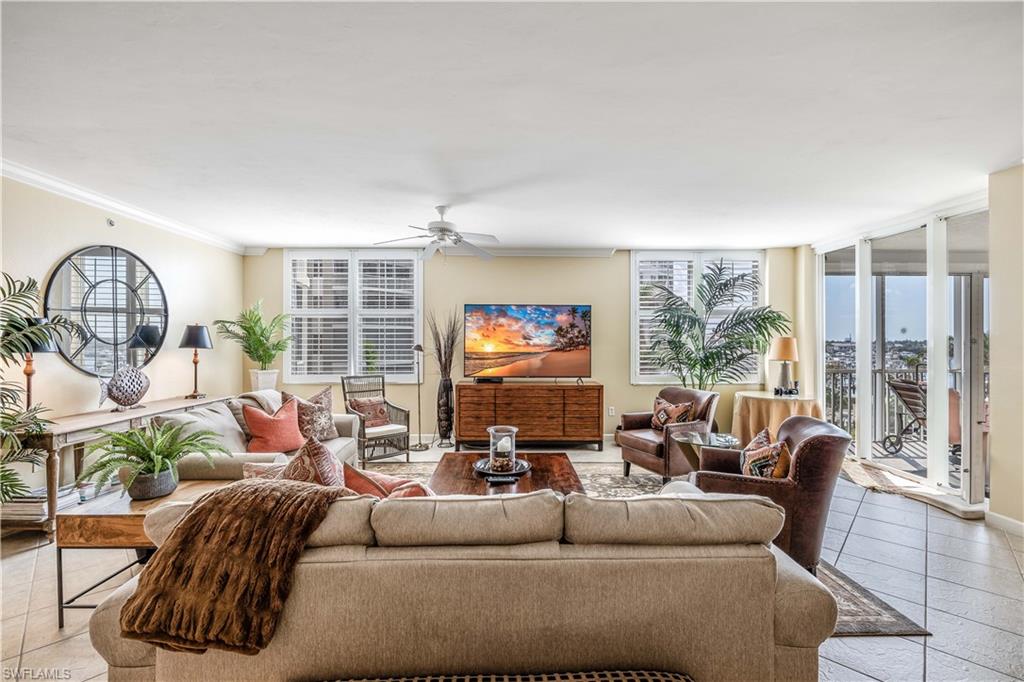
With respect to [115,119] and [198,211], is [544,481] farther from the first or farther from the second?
[198,211]

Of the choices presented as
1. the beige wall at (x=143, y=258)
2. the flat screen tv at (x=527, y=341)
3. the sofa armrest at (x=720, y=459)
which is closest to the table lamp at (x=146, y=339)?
the beige wall at (x=143, y=258)

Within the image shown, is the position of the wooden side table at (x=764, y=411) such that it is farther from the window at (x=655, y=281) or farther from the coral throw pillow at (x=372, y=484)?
the coral throw pillow at (x=372, y=484)

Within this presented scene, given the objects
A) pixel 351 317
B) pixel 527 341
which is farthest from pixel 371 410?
pixel 527 341

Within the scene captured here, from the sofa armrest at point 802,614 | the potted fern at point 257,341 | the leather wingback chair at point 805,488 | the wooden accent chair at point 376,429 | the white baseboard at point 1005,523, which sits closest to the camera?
Answer: the sofa armrest at point 802,614

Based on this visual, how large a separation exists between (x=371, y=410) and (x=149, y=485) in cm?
255

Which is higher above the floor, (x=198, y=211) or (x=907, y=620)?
(x=198, y=211)

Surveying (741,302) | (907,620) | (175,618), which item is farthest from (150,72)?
(741,302)

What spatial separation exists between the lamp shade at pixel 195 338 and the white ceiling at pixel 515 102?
117cm

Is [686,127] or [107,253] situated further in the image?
[107,253]

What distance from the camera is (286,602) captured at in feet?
4.06

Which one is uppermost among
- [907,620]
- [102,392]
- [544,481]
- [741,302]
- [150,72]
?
[150,72]

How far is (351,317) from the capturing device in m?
5.92

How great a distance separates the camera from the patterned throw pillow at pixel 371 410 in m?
4.67

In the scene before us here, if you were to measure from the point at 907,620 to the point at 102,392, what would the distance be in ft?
17.5
